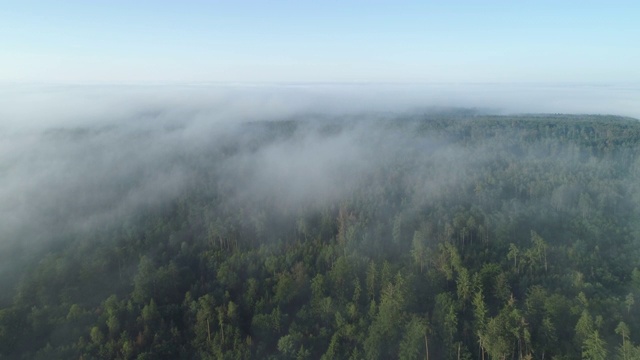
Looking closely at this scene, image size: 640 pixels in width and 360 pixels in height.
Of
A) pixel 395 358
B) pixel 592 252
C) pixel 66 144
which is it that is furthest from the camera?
pixel 66 144

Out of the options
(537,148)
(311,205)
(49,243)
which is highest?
(537,148)

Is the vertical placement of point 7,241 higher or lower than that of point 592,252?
lower

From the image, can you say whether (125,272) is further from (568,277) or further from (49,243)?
(568,277)

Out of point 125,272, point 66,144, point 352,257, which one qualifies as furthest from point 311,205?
point 66,144

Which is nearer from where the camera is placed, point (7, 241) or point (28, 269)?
point (28, 269)

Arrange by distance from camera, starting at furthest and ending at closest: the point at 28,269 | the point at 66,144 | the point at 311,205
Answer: the point at 66,144 → the point at 311,205 → the point at 28,269

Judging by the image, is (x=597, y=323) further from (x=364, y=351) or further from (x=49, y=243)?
(x=49, y=243)
